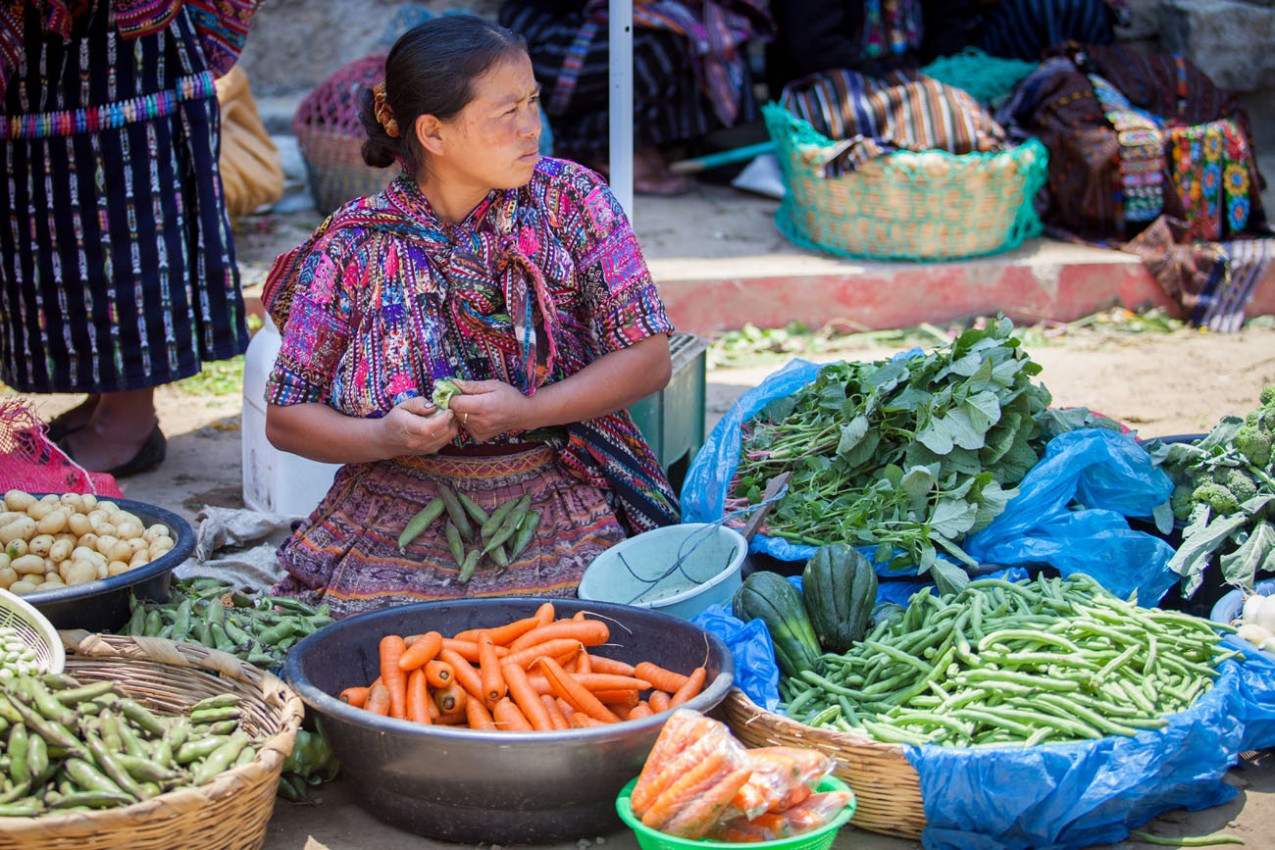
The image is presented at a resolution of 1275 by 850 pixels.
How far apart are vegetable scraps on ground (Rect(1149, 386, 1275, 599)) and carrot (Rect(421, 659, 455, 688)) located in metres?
1.75

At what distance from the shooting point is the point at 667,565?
3.44 metres

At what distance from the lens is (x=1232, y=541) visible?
331 cm

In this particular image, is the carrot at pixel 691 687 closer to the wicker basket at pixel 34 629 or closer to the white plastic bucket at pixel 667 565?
the white plastic bucket at pixel 667 565

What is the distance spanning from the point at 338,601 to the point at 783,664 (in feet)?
3.61

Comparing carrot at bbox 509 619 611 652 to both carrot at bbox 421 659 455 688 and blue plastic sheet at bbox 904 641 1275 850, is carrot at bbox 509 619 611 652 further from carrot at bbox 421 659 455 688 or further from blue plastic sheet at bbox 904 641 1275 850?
blue plastic sheet at bbox 904 641 1275 850

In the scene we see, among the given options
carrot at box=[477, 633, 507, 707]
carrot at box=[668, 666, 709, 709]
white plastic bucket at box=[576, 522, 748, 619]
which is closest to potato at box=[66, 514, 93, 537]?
carrot at box=[477, 633, 507, 707]

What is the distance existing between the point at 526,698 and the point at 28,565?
3.84 ft

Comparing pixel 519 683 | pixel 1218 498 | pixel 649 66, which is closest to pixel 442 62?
pixel 519 683

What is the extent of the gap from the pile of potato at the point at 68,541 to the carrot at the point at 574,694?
3.23ft

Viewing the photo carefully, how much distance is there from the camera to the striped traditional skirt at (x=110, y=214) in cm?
405

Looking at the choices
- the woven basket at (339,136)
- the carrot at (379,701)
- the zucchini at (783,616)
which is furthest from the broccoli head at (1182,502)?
the woven basket at (339,136)

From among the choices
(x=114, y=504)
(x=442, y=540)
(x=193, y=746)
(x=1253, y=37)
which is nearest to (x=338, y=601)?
(x=442, y=540)

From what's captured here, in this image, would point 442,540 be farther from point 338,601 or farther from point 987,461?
point 987,461

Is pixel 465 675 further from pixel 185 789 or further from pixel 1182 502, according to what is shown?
pixel 1182 502
